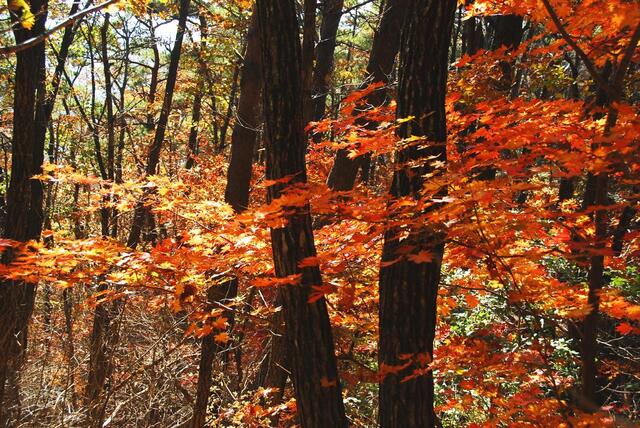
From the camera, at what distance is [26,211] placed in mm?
5652

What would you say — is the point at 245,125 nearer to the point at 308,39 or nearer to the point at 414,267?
the point at 308,39

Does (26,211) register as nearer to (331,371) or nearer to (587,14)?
(331,371)

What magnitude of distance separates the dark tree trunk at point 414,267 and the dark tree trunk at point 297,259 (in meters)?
0.44

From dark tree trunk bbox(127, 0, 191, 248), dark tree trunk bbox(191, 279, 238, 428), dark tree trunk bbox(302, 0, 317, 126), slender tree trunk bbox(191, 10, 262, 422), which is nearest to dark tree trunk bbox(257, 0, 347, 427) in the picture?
dark tree trunk bbox(302, 0, 317, 126)

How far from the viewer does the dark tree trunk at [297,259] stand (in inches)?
127

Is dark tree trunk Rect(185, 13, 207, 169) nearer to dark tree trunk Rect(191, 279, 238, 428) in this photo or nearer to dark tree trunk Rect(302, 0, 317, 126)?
dark tree trunk Rect(302, 0, 317, 126)

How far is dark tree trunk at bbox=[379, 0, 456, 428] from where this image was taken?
2.92m

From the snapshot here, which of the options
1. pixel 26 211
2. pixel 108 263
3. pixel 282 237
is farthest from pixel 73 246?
pixel 26 211

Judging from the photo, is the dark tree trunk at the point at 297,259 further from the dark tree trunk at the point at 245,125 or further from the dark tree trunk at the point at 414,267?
the dark tree trunk at the point at 245,125

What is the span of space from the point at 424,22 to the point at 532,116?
3.72 ft

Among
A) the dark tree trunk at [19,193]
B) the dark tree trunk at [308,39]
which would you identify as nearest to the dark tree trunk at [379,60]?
the dark tree trunk at [308,39]

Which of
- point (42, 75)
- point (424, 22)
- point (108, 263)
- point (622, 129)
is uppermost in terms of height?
point (42, 75)

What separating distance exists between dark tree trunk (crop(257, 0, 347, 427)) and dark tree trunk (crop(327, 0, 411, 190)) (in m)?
2.38

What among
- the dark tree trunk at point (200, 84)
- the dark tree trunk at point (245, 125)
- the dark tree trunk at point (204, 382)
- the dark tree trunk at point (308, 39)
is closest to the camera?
the dark tree trunk at point (308, 39)
